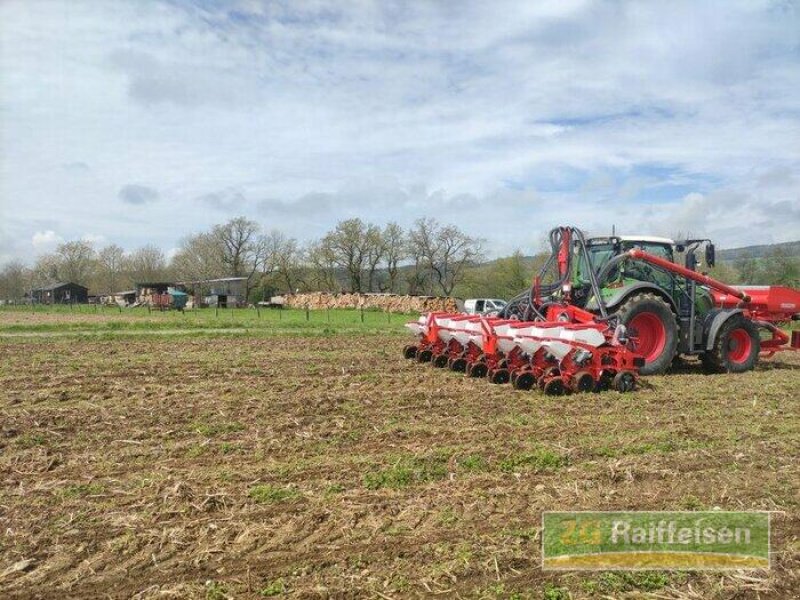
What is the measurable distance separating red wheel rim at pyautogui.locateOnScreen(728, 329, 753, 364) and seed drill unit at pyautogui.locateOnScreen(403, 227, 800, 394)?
0.02m

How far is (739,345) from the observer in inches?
488

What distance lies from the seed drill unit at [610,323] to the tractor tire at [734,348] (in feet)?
0.06

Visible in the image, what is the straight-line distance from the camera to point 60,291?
88.2 metres

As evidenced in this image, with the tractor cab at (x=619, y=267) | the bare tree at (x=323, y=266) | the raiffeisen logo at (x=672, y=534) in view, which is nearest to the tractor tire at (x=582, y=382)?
the tractor cab at (x=619, y=267)

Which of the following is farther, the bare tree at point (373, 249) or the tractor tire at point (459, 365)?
the bare tree at point (373, 249)

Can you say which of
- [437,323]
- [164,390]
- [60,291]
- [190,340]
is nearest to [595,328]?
[437,323]

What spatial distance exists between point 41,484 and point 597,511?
439 centimetres

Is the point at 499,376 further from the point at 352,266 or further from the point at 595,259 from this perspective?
the point at 352,266

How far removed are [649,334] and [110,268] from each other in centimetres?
9892

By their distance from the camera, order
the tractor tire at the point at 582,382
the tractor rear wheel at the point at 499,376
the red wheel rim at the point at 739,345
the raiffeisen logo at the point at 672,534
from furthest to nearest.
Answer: the red wheel rim at the point at 739,345 < the tractor rear wheel at the point at 499,376 < the tractor tire at the point at 582,382 < the raiffeisen logo at the point at 672,534

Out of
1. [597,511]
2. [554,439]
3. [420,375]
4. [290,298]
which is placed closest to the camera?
[597,511]

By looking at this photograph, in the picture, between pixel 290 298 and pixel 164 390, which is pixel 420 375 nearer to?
pixel 164 390

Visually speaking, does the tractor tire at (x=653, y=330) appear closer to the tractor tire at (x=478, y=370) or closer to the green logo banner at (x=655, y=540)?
the tractor tire at (x=478, y=370)

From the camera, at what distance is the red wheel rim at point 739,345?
12.3 metres
